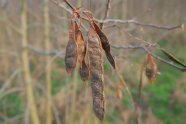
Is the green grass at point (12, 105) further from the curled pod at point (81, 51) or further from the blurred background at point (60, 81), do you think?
the curled pod at point (81, 51)

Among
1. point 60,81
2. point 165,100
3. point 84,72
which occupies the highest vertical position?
point 84,72

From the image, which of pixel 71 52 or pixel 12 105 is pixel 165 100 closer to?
pixel 12 105

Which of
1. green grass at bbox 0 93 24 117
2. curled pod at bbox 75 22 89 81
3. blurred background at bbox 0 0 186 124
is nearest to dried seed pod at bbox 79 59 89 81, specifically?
curled pod at bbox 75 22 89 81

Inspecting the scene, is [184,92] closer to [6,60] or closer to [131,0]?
[131,0]

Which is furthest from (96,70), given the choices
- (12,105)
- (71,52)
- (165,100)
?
(165,100)

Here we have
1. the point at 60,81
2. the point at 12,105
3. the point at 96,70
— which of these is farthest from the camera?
the point at 60,81

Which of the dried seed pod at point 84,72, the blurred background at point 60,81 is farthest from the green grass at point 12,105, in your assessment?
the dried seed pod at point 84,72

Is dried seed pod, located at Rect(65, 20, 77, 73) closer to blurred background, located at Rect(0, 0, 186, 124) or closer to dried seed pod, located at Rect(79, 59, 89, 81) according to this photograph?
dried seed pod, located at Rect(79, 59, 89, 81)
